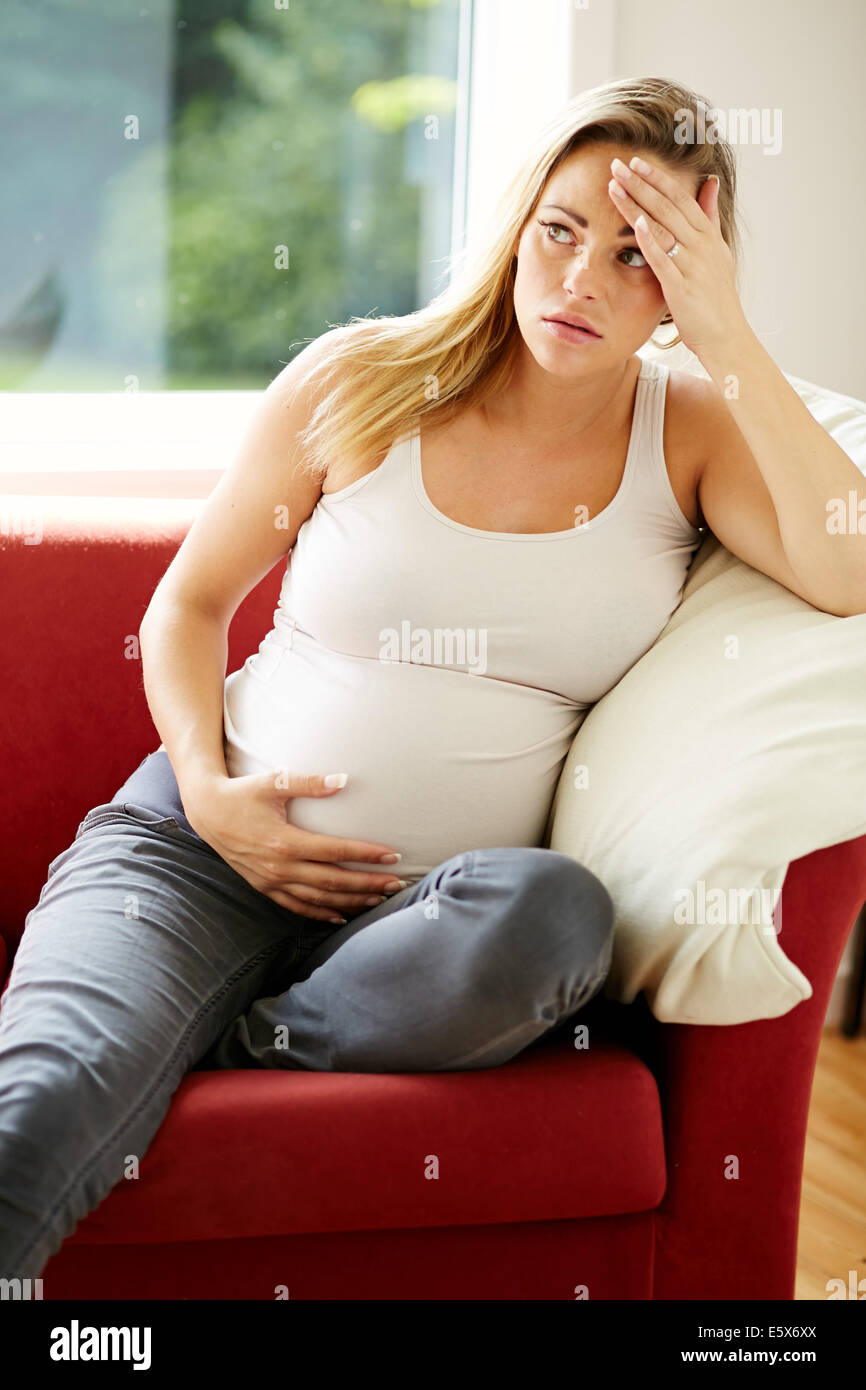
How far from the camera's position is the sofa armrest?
1062mm

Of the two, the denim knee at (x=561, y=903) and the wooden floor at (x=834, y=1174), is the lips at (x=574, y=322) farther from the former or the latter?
the wooden floor at (x=834, y=1174)

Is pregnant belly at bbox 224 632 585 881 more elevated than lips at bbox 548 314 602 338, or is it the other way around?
lips at bbox 548 314 602 338

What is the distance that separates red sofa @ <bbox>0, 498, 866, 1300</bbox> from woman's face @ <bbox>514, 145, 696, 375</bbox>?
0.51m

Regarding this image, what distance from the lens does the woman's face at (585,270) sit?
1165 mm

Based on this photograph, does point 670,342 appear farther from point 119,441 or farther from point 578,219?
point 119,441

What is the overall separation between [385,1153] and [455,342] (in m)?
0.79

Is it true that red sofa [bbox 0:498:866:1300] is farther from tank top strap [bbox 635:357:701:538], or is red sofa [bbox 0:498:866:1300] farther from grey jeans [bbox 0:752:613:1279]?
tank top strap [bbox 635:357:701:538]

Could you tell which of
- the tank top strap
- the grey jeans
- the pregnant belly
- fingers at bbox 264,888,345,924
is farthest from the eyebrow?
fingers at bbox 264,888,345,924

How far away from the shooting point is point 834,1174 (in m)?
1.75

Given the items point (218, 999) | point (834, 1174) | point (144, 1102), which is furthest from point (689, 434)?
point (834, 1174)

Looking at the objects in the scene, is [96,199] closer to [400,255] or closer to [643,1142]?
[400,255]

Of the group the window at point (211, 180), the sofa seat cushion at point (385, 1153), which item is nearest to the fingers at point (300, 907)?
the sofa seat cushion at point (385, 1153)
